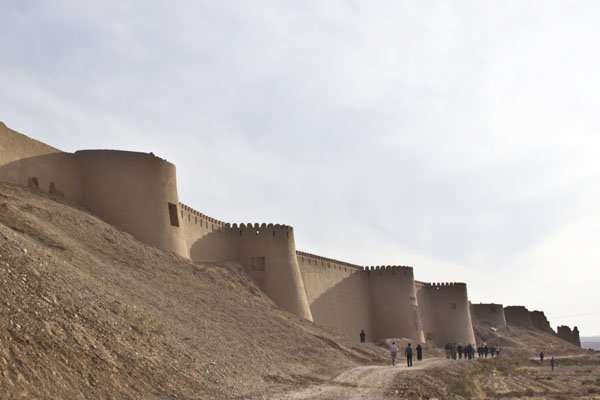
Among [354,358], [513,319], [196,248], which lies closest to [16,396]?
[354,358]

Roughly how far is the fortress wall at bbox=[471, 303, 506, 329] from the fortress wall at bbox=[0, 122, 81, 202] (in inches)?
1483

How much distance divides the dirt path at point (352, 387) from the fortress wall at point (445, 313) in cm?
2441

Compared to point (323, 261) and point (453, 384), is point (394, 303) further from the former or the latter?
point (453, 384)

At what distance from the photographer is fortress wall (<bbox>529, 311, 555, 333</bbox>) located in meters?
58.7

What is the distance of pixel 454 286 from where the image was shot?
41531mm

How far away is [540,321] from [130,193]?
159 feet

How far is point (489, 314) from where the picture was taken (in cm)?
5097

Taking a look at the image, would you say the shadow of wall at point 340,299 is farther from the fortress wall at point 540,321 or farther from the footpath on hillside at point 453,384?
the fortress wall at point 540,321

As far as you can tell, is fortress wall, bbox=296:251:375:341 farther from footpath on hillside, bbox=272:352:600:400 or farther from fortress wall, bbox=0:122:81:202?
fortress wall, bbox=0:122:81:202

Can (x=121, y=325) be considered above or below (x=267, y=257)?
below

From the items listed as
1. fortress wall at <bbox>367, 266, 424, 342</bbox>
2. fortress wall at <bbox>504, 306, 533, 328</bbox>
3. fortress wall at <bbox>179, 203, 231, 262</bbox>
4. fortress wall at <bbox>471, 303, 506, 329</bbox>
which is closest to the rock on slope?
fortress wall at <bbox>179, 203, 231, 262</bbox>

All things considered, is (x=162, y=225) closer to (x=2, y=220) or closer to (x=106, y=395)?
(x=2, y=220)

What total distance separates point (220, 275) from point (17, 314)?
13439 millimetres

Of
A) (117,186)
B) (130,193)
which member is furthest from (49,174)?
(130,193)
